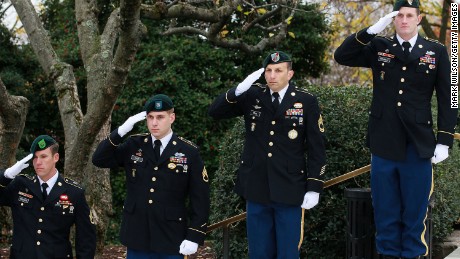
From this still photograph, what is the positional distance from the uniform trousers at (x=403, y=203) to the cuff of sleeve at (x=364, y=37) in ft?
2.57

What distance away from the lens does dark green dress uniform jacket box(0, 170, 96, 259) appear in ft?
17.3

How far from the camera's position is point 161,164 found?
17.1 feet

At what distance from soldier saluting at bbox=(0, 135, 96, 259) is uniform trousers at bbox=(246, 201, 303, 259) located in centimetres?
113

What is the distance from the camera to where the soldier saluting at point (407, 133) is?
17.1 ft

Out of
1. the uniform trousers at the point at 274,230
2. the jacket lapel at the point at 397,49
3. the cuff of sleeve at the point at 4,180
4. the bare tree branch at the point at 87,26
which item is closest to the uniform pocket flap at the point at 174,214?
the uniform trousers at the point at 274,230

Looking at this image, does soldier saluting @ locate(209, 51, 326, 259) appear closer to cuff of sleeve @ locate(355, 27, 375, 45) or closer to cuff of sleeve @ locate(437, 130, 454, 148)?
cuff of sleeve @ locate(355, 27, 375, 45)

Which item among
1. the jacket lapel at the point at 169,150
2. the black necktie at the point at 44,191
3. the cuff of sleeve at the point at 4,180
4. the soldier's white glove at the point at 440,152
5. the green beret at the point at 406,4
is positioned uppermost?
the green beret at the point at 406,4

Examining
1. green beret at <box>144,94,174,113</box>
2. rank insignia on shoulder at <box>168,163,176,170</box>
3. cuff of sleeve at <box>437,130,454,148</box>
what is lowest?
rank insignia on shoulder at <box>168,163,176,170</box>

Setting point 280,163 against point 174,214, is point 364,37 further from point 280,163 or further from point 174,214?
point 174,214

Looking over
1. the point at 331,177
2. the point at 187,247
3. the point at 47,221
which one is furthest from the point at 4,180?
the point at 331,177

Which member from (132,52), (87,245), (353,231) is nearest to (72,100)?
(132,52)

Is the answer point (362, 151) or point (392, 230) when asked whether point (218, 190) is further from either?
point (392, 230)

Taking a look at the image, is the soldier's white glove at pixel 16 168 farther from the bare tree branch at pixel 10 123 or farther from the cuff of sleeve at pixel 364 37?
the cuff of sleeve at pixel 364 37

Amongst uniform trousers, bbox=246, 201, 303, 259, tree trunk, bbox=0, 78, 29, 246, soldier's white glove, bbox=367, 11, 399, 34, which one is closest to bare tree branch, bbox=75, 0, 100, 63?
tree trunk, bbox=0, 78, 29, 246
